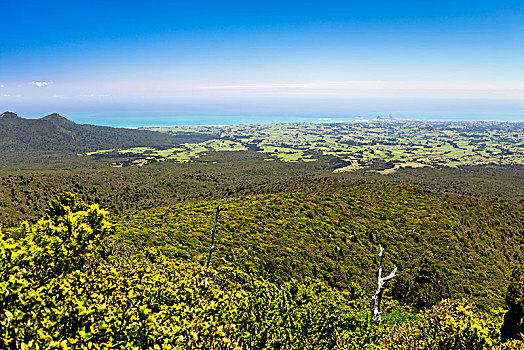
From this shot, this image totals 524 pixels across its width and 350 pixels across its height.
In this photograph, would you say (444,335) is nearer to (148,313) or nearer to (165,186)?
(148,313)

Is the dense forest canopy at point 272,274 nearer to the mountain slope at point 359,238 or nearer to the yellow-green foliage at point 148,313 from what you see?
the yellow-green foliage at point 148,313

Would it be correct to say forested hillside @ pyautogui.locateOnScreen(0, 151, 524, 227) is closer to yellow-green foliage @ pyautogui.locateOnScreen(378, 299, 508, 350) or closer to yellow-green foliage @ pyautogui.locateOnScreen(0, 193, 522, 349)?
yellow-green foliage @ pyautogui.locateOnScreen(0, 193, 522, 349)

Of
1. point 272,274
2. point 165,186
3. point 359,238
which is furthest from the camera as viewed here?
point 165,186

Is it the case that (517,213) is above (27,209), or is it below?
above

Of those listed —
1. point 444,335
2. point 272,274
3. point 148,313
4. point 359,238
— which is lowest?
point 272,274

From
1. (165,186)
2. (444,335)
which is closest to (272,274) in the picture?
(444,335)

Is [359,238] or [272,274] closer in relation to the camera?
[272,274]

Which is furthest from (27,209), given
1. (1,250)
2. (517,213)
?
(517,213)

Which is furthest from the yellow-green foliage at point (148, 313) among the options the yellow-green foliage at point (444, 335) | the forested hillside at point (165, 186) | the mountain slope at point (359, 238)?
the forested hillside at point (165, 186)

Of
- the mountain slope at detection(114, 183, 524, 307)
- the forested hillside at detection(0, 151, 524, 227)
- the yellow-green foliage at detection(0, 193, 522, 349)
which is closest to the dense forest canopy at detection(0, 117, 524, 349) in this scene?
the yellow-green foliage at detection(0, 193, 522, 349)

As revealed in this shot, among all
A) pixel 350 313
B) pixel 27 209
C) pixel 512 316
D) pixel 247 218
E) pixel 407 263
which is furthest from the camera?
pixel 27 209

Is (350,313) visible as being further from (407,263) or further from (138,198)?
(138,198)
